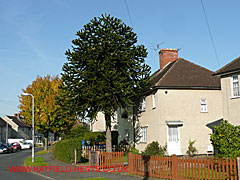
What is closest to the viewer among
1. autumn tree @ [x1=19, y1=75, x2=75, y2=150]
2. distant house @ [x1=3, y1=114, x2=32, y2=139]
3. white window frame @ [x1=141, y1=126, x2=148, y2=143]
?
white window frame @ [x1=141, y1=126, x2=148, y2=143]

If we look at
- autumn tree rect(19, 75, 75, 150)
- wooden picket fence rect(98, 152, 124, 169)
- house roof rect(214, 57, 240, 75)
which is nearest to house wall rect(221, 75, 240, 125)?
house roof rect(214, 57, 240, 75)

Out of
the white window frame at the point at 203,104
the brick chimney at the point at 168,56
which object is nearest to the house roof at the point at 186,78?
the white window frame at the point at 203,104

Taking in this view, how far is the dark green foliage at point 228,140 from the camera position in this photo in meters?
15.3

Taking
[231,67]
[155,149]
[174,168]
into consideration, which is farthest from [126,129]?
[174,168]

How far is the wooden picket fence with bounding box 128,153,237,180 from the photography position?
11031 mm

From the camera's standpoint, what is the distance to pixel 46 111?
37000 millimetres

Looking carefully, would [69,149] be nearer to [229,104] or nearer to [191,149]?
[191,149]

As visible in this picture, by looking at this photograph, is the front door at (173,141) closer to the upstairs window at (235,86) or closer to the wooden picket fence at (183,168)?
the upstairs window at (235,86)

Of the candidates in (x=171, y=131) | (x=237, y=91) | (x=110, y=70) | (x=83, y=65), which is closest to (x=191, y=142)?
(x=171, y=131)

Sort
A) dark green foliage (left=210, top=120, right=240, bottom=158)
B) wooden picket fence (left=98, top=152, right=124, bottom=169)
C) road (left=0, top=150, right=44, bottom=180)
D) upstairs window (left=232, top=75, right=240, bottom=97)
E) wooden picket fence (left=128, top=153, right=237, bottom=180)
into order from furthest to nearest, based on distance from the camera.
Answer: upstairs window (left=232, top=75, right=240, bottom=97)
wooden picket fence (left=98, top=152, right=124, bottom=169)
road (left=0, top=150, right=44, bottom=180)
dark green foliage (left=210, top=120, right=240, bottom=158)
wooden picket fence (left=128, top=153, right=237, bottom=180)

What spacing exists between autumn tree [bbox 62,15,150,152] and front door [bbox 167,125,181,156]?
14.2 feet

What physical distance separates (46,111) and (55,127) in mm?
2968

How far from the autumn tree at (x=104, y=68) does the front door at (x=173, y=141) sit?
434cm

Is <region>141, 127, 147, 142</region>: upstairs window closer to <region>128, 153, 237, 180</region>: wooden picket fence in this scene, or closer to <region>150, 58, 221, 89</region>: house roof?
<region>150, 58, 221, 89</region>: house roof
